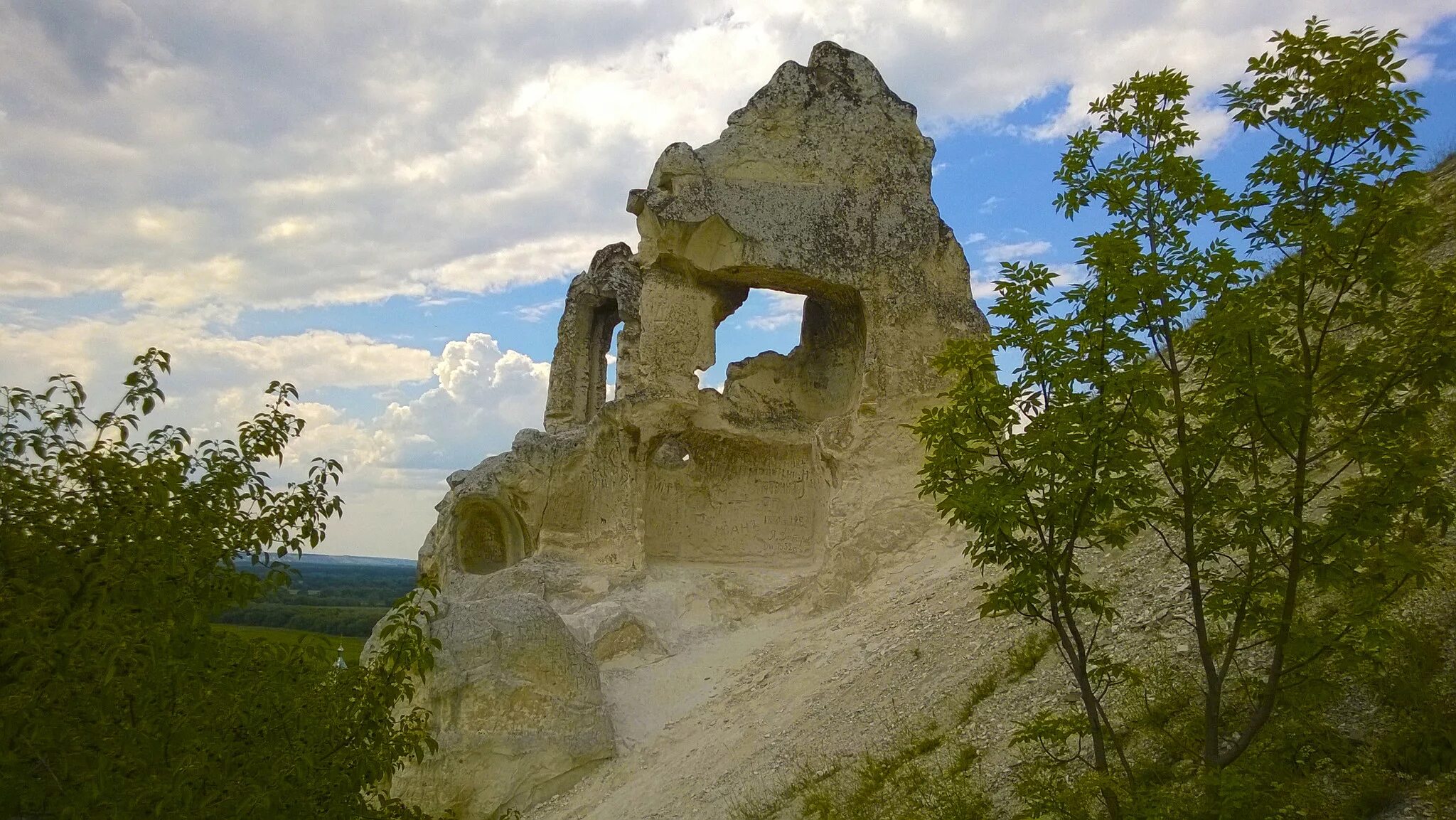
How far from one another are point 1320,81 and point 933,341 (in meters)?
10.7

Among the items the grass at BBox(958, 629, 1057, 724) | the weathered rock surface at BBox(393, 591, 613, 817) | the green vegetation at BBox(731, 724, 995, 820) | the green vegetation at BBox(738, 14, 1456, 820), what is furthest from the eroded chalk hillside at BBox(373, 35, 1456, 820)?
the green vegetation at BBox(738, 14, 1456, 820)

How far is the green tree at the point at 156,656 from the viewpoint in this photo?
4035mm

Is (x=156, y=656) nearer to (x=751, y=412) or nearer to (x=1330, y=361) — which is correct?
(x=1330, y=361)

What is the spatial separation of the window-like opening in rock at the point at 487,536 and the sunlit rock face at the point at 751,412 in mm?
31

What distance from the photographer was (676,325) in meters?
16.1

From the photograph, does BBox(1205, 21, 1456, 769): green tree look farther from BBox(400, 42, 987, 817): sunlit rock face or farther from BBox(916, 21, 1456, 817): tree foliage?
BBox(400, 42, 987, 817): sunlit rock face

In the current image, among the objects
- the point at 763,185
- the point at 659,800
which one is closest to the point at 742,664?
the point at 659,800

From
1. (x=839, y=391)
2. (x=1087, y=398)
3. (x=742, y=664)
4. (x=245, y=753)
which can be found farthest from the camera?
(x=839, y=391)

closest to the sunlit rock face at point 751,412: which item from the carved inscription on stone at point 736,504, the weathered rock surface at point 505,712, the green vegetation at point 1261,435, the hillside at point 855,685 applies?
A: the carved inscription on stone at point 736,504

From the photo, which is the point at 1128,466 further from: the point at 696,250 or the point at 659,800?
the point at 696,250

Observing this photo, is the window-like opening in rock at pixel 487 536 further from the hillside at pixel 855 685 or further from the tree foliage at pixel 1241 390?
the tree foliage at pixel 1241 390

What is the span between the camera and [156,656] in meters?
4.23

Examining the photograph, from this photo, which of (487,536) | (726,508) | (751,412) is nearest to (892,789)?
(726,508)

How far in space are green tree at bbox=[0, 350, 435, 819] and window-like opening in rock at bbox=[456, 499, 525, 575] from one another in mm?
11072
